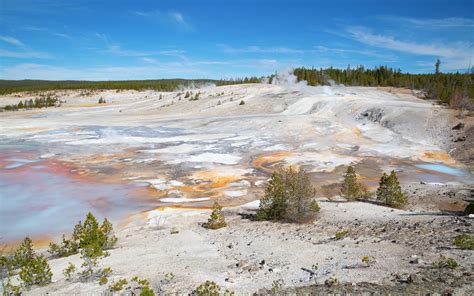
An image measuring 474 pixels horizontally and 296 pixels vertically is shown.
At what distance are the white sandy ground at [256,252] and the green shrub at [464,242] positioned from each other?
240 mm

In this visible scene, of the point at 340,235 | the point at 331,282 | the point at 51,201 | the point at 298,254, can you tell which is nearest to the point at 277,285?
the point at 331,282

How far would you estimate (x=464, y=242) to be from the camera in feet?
23.2

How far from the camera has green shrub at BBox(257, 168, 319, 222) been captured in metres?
10.7

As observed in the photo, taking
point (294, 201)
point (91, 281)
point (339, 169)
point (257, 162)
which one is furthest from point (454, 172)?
point (91, 281)

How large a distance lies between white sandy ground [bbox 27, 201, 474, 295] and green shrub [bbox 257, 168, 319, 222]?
1.36 ft

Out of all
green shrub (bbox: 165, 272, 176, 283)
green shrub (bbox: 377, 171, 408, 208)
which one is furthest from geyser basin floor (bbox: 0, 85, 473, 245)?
green shrub (bbox: 165, 272, 176, 283)

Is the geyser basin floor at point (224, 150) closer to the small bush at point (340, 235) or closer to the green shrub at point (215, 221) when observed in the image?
the green shrub at point (215, 221)

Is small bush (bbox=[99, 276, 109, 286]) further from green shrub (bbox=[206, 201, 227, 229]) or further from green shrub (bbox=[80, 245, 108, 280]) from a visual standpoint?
green shrub (bbox=[206, 201, 227, 229])

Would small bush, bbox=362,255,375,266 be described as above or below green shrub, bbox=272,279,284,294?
above

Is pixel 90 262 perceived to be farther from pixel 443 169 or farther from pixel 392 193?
pixel 443 169

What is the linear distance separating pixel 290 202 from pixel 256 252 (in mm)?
3114

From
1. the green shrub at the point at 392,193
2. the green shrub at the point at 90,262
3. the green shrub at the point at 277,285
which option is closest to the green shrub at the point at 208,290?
the green shrub at the point at 277,285

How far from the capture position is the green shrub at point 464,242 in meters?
6.86

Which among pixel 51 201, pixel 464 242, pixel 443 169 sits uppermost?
pixel 464 242
